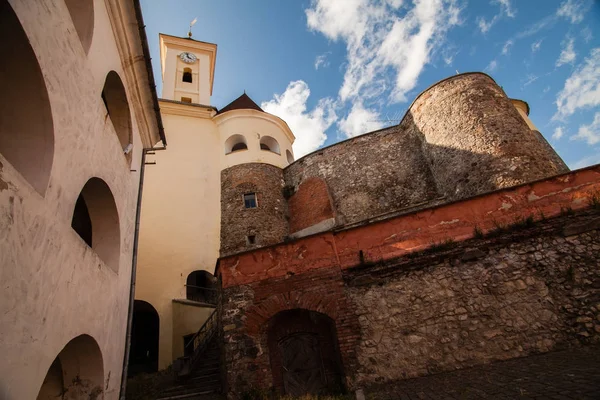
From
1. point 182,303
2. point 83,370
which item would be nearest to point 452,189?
point 182,303

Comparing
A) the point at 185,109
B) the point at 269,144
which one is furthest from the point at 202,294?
the point at 185,109

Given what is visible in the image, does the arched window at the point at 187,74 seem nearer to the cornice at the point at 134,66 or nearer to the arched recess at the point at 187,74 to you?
the arched recess at the point at 187,74

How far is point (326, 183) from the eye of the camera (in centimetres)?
1491

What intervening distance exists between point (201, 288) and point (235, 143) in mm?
8200

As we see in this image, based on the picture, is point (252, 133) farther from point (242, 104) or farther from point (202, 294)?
point (202, 294)

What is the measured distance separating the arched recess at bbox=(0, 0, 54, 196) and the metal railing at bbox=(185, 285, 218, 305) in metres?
10.2

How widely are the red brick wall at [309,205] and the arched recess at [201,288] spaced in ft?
14.1

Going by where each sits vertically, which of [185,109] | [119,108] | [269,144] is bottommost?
[119,108]

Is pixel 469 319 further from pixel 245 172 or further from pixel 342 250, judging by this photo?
pixel 245 172

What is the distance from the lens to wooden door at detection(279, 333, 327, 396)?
6070 mm

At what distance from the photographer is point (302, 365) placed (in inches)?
247

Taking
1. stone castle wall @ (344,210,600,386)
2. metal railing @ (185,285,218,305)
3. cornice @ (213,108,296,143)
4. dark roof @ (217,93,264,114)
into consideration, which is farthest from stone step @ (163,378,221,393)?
dark roof @ (217,93,264,114)

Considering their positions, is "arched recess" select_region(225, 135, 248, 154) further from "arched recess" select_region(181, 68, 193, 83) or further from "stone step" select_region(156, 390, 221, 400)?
"stone step" select_region(156, 390, 221, 400)

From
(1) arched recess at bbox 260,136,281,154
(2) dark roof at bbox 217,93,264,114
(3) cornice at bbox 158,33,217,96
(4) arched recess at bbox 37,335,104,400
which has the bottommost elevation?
(4) arched recess at bbox 37,335,104,400
